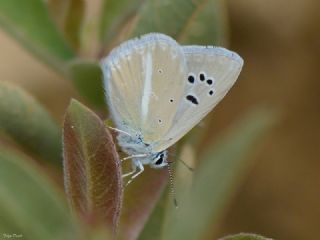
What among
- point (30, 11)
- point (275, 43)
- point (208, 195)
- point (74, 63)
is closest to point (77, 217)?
point (74, 63)

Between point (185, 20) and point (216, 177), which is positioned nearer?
point (185, 20)

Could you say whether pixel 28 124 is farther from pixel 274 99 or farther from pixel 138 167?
pixel 274 99

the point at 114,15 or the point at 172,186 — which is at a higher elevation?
the point at 114,15

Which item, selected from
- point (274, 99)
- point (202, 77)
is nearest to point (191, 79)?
point (202, 77)

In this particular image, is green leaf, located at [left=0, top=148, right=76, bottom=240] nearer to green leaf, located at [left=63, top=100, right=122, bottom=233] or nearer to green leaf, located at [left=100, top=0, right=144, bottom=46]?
green leaf, located at [left=63, top=100, right=122, bottom=233]

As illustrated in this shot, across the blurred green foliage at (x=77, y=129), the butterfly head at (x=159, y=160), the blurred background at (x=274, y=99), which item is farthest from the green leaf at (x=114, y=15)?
the blurred background at (x=274, y=99)

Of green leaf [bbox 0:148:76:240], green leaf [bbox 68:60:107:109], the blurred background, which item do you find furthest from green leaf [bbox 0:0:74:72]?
the blurred background
